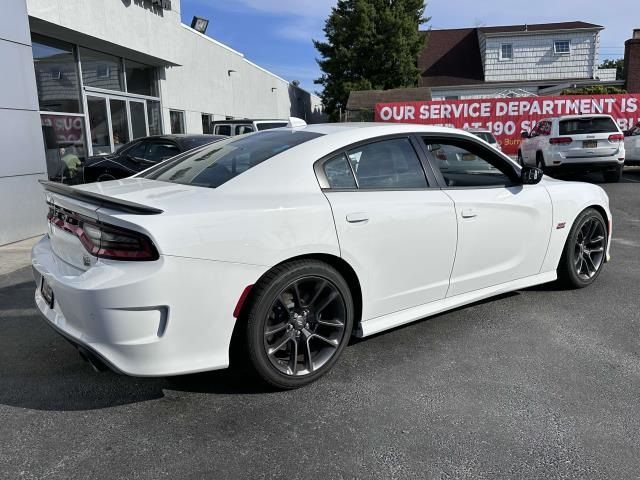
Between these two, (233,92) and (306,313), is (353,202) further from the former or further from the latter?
(233,92)

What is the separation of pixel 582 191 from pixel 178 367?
148 inches

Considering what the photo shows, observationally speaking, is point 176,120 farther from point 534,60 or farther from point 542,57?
point 542,57

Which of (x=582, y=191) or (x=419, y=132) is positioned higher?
(x=419, y=132)

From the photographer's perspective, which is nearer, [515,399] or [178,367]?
[178,367]

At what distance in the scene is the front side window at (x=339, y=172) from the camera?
3.27 meters

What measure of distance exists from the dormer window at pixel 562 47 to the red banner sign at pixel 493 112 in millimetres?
12799

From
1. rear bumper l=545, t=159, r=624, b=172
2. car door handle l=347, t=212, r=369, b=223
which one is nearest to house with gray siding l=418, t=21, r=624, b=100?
rear bumper l=545, t=159, r=624, b=172

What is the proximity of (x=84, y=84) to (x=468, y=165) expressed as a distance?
9.97 meters

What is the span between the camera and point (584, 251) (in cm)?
485

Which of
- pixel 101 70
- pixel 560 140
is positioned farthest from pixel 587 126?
pixel 101 70

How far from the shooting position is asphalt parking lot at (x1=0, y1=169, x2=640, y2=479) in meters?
2.45

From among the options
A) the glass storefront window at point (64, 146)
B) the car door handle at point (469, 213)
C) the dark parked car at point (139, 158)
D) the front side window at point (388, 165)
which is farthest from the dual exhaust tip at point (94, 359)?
the glass storefront window at point (64, 146)

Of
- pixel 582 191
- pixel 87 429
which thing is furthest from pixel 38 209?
pixel 582 191

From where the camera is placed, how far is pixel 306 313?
123 inches
